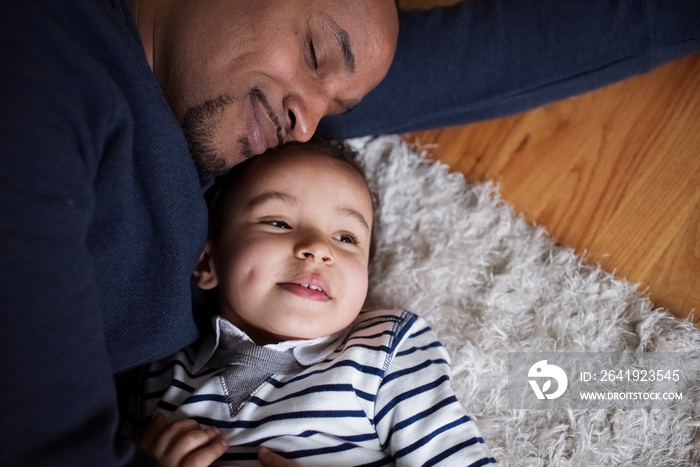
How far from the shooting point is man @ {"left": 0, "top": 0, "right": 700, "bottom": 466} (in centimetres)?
64

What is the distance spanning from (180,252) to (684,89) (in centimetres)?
118

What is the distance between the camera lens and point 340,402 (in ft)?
3.22

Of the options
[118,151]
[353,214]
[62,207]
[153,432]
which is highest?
[353,214]

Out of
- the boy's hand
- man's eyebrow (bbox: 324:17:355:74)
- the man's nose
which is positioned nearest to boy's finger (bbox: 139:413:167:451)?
the boy's hand

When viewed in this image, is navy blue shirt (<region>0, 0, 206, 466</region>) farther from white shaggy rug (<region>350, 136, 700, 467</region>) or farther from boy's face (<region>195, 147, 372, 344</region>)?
white shaggy rug (<region>350, 136, 700, 467</region>)

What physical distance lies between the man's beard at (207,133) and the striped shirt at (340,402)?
0.32m

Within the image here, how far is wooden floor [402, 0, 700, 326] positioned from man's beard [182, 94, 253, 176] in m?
0.62

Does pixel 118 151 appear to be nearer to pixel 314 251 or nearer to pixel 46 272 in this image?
pixel 46 272

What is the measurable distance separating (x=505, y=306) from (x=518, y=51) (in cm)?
58

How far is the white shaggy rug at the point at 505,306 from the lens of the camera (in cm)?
106

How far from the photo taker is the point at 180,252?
3.12 ft

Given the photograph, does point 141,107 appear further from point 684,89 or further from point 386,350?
point 684,89

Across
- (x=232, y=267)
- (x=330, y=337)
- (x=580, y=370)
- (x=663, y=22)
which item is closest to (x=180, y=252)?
(x=232, y=267)

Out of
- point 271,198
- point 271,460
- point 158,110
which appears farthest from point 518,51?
point 271,460
